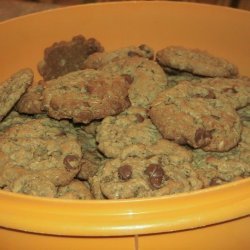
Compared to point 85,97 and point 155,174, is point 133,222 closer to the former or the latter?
point 155,174

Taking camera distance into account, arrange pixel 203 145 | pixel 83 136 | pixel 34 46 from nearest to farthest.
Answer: pixel 203 145 < pixel 83 136 < pixel 34 46

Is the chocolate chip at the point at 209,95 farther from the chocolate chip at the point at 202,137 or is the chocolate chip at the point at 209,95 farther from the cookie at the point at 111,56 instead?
the cookie at the point at 111,56

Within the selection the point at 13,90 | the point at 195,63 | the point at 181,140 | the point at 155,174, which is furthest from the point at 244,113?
the point at 13,90

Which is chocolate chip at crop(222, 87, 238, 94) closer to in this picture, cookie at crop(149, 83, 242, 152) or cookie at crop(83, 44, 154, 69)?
cookie at crop(149, 83, 242, 152)

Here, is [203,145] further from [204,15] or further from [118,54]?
[204,15]

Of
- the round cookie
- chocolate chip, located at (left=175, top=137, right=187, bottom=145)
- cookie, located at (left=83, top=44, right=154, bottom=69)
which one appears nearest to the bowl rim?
the round cookie

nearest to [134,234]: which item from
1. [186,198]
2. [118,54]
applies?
[186,198]
